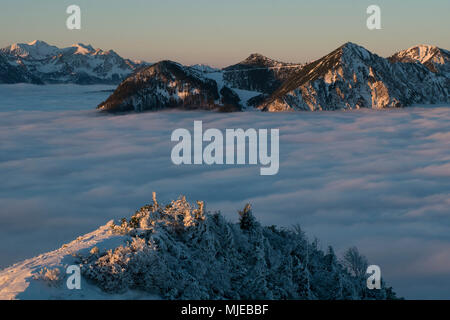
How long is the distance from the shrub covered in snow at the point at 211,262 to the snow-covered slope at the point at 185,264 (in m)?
0.04

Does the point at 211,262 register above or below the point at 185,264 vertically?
below

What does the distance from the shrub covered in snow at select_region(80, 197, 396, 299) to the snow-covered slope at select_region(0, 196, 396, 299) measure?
0.12 feet

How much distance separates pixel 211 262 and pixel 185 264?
1.66m

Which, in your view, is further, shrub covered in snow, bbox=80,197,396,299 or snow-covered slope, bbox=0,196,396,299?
shrub covered in snow, bbox=80,197,396,299

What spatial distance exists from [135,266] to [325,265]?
51.4 feet

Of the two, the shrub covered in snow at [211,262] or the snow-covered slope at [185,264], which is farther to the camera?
the shrub covered in snow at [211,262]

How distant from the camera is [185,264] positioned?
19.3 metres

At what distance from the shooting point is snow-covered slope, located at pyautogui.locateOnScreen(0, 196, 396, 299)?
53.9 ft

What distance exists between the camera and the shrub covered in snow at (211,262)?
1705cm

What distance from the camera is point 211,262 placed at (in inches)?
810

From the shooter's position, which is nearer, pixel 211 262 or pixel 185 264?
pixel 185 264

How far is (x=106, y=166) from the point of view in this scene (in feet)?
563

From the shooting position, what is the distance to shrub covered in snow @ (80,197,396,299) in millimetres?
17047
